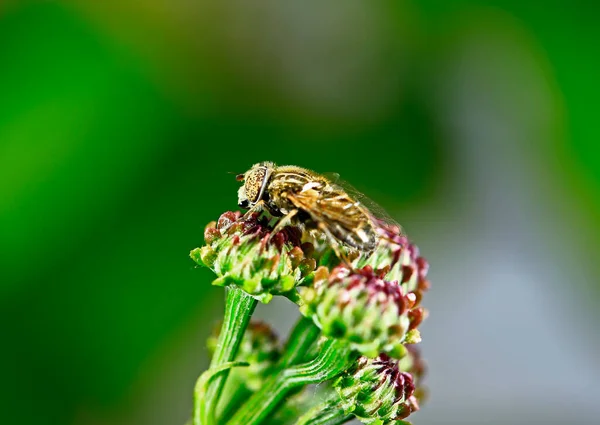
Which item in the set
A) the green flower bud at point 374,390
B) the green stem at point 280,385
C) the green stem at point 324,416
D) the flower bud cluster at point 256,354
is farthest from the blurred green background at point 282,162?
the green flower bud at point 374,390

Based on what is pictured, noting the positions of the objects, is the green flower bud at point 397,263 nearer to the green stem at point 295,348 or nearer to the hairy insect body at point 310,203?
the hairy insect body at point 310,203

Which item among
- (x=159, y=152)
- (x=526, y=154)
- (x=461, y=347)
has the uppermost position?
(x=526, y=154)

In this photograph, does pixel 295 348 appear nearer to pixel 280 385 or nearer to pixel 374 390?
pixel 280 385

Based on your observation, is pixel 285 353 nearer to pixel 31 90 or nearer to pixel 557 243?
pixel 31 90

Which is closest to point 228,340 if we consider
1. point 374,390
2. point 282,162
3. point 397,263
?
point 374,390

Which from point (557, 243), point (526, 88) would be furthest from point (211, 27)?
point (557, 243)
